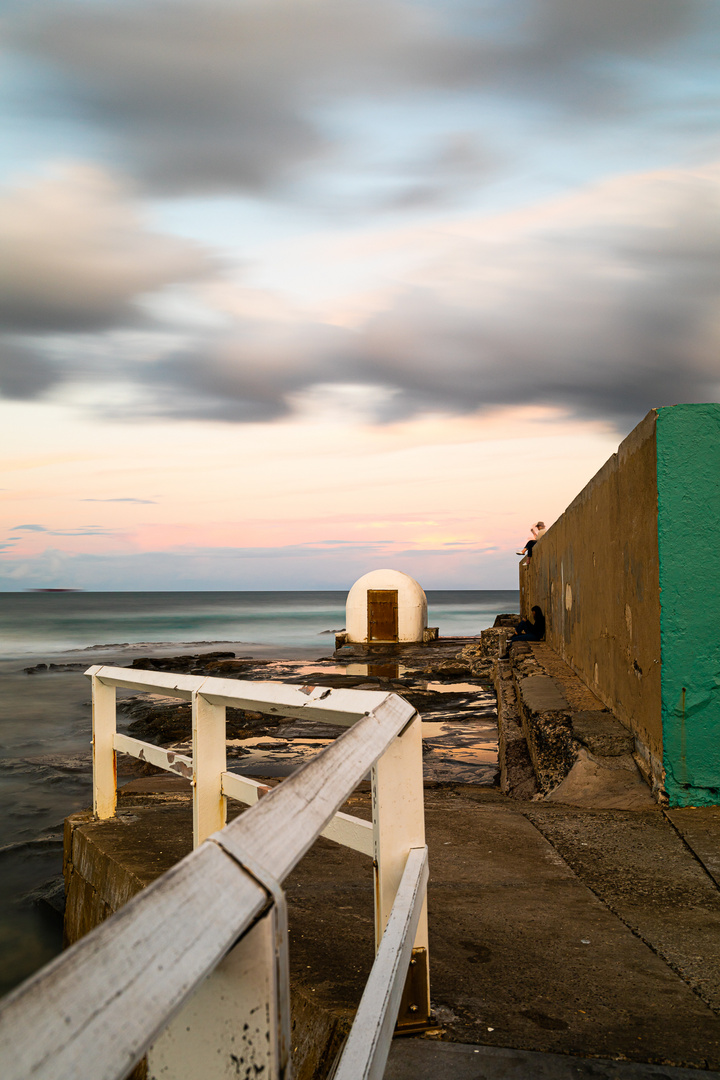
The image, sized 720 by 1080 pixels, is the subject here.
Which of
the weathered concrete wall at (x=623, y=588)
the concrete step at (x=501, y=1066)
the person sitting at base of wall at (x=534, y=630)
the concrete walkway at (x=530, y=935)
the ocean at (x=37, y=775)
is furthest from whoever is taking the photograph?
the person sitting at base of wall at (x=534, y=630)

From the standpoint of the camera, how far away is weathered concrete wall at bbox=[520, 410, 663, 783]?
13.8 ft

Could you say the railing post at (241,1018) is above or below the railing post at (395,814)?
above

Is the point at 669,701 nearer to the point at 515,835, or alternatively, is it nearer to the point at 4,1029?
the point at 515,835

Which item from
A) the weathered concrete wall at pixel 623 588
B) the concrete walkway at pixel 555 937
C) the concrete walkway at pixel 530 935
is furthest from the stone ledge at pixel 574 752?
the concrete walkway at pixel 555 937

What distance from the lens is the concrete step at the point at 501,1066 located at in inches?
67.9

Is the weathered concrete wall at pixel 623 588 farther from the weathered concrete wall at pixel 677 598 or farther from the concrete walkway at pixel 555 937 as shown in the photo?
the concrete walkway at pixel 555 937

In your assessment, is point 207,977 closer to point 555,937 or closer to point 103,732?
point 555,937

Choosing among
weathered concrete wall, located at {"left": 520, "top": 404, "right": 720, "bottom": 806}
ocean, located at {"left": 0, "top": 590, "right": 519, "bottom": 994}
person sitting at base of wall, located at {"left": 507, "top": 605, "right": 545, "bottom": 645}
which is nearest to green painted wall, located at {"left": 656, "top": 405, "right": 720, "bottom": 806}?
weathered concrete wall, located at {"left": 520, "top": 404, "right": 720, "bottom": 806}

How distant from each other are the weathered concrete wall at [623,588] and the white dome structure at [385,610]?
1702 cm

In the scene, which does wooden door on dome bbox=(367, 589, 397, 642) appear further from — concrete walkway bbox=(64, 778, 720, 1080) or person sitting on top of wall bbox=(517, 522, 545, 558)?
concrete walkway bbox=(64, 778, 720, 1080)

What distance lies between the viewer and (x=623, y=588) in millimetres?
5043

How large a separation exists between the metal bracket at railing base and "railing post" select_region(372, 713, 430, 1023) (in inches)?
3.7

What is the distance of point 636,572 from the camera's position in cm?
459

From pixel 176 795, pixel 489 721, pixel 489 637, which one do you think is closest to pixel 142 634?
pixel 489 637
